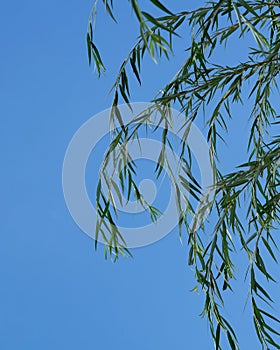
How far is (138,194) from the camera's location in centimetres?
218

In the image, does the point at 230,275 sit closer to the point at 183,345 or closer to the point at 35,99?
the point at 183,345

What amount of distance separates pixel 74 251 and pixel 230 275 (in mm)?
1344

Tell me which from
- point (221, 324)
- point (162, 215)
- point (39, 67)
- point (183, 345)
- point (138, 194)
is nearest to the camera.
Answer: point (221, 324)

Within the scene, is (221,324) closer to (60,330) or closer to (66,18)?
(60,330)

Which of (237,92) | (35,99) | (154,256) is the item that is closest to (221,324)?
(237,92)

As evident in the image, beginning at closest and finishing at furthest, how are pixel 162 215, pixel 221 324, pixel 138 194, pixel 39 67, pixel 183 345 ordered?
pixel 221 324
pixel 138 194
pixel 162 215
pixel 183 345
pixel 39 67

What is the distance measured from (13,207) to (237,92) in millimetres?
1593

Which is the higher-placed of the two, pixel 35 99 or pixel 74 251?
pixel 35 99

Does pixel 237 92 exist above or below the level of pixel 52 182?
below

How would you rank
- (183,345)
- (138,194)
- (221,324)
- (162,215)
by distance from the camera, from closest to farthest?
(221,324)
(138,194)
(162,215)
(183,345)

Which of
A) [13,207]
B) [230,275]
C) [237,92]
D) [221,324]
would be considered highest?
[13,207]

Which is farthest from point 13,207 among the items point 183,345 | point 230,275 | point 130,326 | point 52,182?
point 230,275

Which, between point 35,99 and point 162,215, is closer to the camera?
point 162,215

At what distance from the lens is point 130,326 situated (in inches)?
134
